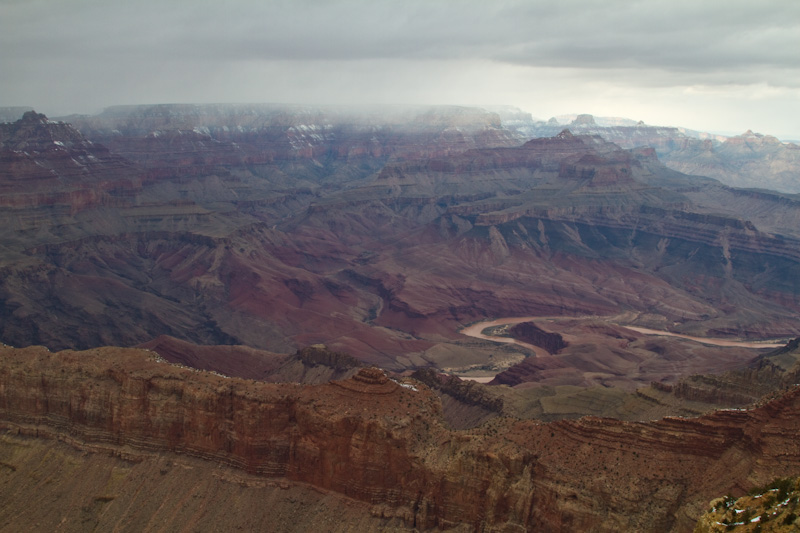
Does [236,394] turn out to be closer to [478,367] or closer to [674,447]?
[674,447]

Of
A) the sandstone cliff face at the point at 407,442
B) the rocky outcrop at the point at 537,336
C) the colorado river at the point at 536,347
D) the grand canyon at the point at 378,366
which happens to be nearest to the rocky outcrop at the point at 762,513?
the grand canyon at the point at 378,366

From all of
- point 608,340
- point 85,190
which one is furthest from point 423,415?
point 85,190

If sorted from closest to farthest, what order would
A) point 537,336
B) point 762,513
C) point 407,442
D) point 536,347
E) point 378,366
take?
1. point 762,513
2. point 407,442
3. point 378,366
4. point 536,347
5. point 537,336

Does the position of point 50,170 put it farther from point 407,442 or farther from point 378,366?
point 407,442

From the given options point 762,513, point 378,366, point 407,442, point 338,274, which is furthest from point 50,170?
point 762,513

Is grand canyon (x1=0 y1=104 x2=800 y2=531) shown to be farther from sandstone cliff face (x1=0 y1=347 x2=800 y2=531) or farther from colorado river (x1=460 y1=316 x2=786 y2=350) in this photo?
colorado river (x1=460 y1=316 x2=786 y2=350)

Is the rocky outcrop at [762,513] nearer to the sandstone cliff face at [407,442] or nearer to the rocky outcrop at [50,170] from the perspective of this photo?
the sandstone cliff face at [407,442]
